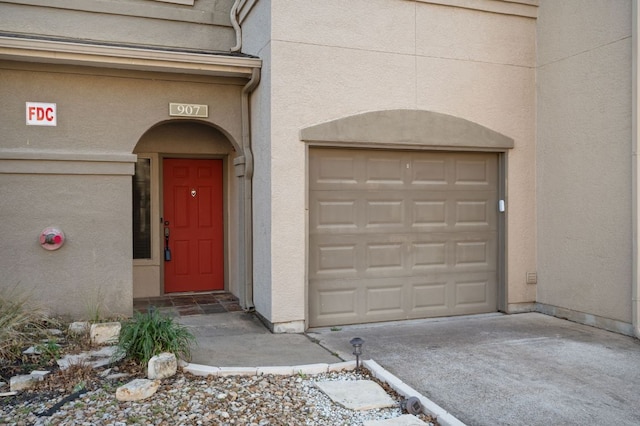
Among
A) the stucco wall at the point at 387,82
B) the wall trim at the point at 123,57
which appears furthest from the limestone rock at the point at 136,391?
the wall trim at the point at 123,57

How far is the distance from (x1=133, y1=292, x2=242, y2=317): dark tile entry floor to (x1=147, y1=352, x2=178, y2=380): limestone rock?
8.48 feet

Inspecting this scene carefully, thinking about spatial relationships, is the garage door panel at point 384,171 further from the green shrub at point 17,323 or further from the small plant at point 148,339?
the green shrub at point 17,323

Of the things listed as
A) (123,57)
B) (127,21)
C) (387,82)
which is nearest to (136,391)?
(123,57)

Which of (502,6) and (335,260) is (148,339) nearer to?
(335,260)

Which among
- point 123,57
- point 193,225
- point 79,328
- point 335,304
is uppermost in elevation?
point 123,57

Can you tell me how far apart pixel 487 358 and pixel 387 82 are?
347cm

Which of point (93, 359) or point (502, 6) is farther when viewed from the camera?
point (502, 6)

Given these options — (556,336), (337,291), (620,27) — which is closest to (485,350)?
(556,336)

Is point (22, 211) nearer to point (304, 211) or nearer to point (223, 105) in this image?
point (223, 105)

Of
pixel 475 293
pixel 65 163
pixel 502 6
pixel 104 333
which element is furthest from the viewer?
pixel 475 293

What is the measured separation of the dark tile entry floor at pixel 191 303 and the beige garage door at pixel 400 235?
1711 millimetres

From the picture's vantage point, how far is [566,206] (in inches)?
288

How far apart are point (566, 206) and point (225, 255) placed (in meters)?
5.09

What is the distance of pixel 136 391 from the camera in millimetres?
4453
